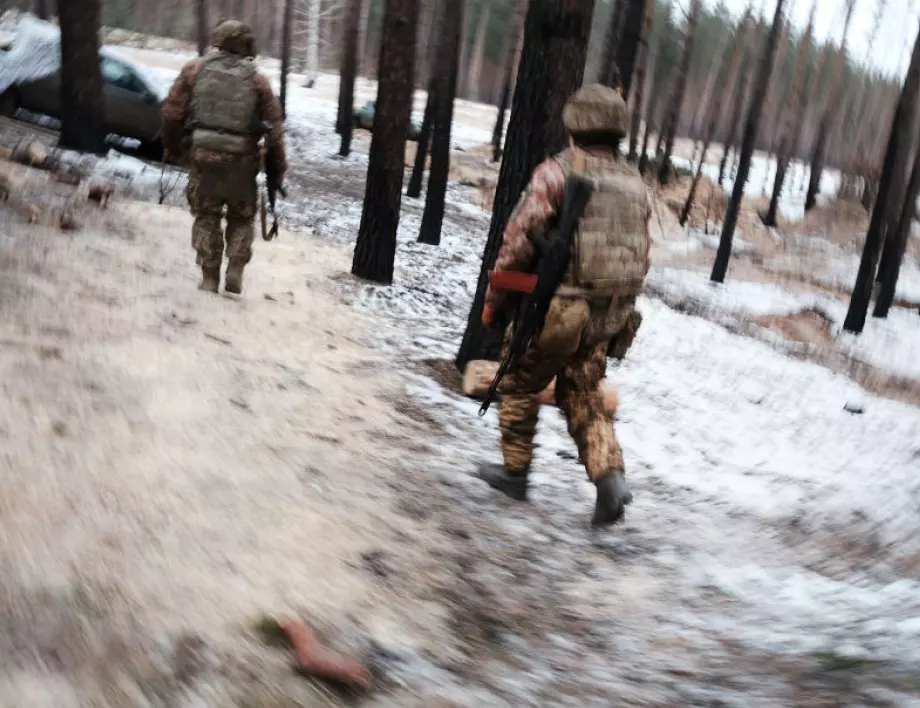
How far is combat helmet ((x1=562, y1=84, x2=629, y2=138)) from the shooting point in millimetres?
3666

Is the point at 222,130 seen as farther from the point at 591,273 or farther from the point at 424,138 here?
the point at 424,138

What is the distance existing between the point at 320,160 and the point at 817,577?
778 inches

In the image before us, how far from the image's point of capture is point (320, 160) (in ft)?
70.8

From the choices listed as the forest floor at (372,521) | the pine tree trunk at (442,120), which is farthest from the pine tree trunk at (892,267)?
the forest floor at (372,521)

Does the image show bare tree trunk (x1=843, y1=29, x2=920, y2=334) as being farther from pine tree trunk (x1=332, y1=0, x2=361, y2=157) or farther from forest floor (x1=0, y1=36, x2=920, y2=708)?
pine tree trunk (x1=332, y1=0, x2=361, y2=157)

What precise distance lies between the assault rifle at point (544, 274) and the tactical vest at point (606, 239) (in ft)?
0.22

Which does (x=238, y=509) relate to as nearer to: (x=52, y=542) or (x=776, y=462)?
(x=52, y=542)

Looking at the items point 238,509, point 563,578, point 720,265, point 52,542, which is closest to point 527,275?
point 563,578

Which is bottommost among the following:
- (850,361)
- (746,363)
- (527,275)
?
(850,361)

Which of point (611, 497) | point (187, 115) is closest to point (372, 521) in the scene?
point (611, 497)

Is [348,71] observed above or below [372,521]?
above

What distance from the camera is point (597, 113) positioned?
3670mm

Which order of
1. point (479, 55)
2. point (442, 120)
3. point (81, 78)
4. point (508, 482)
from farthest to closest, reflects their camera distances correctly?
1. point (479, 55)
2. point (442, 120)
3. point (81, 78)
4. point (508, 482)

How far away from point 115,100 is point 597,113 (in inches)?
503
